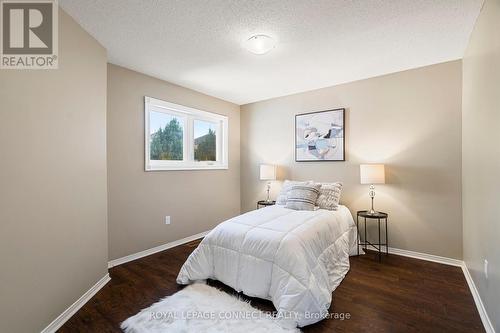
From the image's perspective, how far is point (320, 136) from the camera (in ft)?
12.0

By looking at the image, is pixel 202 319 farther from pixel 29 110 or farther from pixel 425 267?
pixel 425 267

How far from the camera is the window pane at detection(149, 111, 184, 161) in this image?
325 cm

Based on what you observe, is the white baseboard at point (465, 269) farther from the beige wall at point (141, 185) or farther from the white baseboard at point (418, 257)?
the beige wall at point (141, 185)

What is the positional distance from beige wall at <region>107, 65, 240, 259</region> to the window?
100 mm

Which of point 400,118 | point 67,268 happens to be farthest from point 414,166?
point 67,268

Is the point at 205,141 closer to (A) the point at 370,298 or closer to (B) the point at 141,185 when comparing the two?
(B) the point at 141,185

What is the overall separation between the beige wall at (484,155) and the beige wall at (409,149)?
0.28 meters

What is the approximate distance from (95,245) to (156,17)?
85.7 inches

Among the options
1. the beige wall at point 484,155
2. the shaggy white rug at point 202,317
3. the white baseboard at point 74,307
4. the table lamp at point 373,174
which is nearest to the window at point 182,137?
the white baseboard at point 74,307

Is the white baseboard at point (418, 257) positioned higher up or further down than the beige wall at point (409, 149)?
further down

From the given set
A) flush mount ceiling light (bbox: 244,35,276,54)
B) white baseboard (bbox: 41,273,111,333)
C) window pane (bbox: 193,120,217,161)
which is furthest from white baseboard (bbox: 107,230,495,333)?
flush mount ceiling light (bbox: 244,35,276,54)

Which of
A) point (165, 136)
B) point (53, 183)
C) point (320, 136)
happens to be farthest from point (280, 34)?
point (53, 183)

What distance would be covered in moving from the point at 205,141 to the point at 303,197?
206 cm

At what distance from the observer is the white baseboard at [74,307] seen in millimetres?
1642
